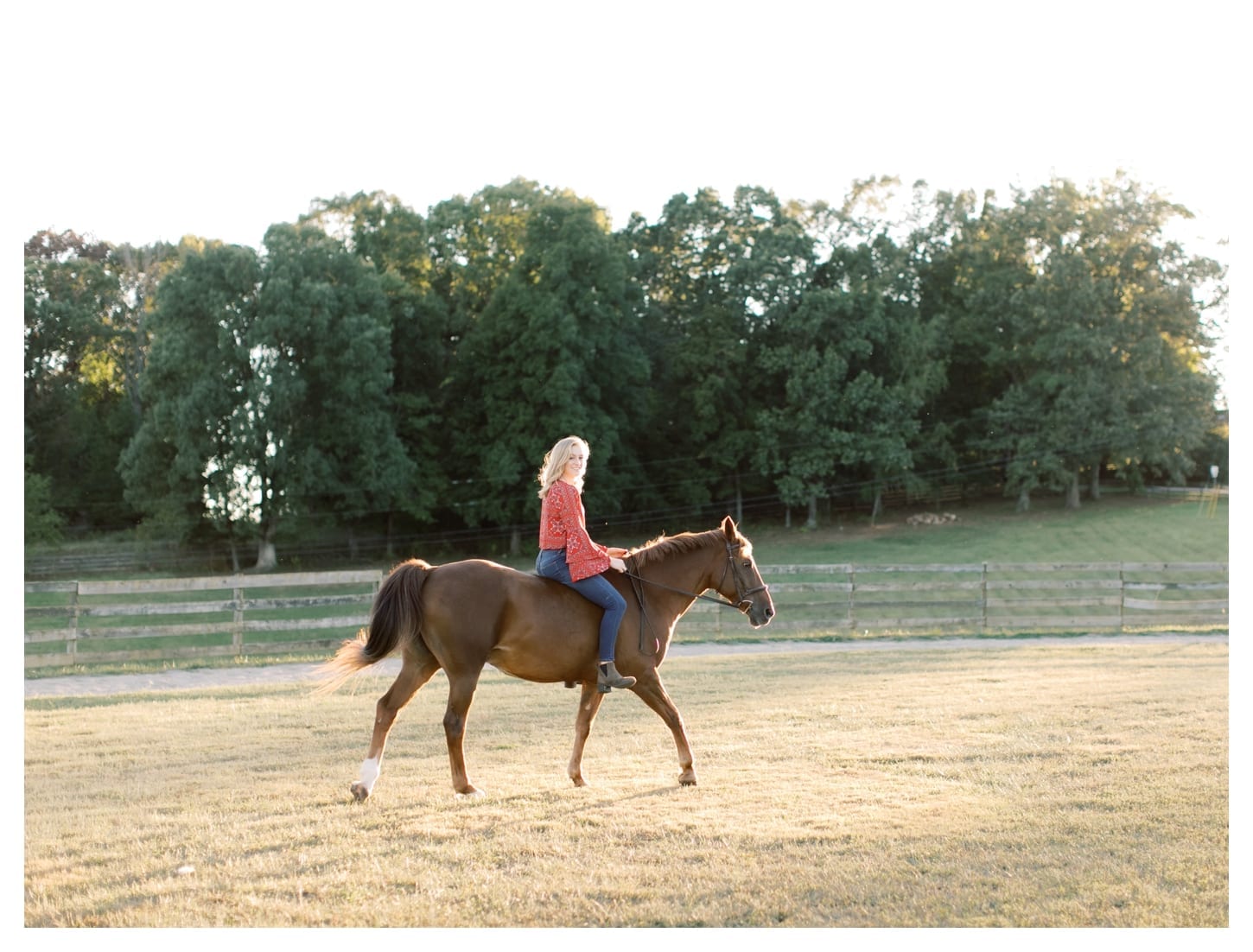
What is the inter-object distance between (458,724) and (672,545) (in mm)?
1902

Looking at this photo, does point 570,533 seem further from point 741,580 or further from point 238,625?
point 238,625

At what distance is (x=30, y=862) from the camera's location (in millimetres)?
5414

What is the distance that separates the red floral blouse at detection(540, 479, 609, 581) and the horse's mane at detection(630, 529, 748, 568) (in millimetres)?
490

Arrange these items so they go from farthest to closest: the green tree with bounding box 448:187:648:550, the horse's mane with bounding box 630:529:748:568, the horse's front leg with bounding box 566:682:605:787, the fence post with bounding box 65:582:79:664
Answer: the green tree with bounding box 448:187:648:550
the fence post with bounding box 65:582:79:664
the horse's mane with bounding box 630:529:748:568
the horse's front leg with bounding box 566:682:605:787

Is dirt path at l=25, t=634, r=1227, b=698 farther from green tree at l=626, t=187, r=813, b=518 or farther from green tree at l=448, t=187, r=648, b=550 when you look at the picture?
green tree at l=626, t=187, r=813, b=518

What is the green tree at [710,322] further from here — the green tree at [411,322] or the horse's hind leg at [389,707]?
the horse's hind leg at [389,707]

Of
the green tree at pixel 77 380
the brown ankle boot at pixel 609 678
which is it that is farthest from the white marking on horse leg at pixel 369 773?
the green tree at pixel 77 380

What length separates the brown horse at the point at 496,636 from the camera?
6.70m

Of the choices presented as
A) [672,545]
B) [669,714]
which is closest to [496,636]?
[669,714]

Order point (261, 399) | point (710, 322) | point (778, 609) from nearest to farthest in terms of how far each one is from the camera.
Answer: point (778, 609), point (261, 399), point (710, 322)

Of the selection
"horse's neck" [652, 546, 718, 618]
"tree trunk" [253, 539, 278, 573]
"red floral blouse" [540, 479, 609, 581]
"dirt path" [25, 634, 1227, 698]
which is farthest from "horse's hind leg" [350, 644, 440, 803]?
"tree trunk" [253, 539, 278, 573]

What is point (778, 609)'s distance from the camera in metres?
27.3

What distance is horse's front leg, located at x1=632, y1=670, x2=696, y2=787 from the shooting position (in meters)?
7.03

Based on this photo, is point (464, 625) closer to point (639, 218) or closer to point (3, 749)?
point (3, 749)
